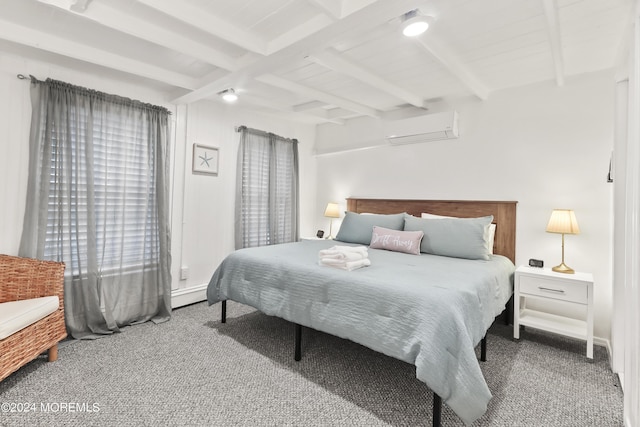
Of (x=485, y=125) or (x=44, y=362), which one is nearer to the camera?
(x=44, y=362)

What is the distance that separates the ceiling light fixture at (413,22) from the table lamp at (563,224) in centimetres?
196

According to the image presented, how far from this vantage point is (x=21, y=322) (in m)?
1.92

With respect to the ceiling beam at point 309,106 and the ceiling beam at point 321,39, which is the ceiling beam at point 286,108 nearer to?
the ceiling beam at point 309,106

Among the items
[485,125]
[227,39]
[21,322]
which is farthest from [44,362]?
[485,125]

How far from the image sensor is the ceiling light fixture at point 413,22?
1.82m

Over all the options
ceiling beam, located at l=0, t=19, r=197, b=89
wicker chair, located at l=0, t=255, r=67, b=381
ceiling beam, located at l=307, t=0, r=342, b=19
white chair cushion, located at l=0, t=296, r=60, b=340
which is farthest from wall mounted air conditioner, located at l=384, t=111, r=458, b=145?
white chair cushion, located at l=0, t=296, r=60, b=340

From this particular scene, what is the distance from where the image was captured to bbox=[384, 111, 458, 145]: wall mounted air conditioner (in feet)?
11.2

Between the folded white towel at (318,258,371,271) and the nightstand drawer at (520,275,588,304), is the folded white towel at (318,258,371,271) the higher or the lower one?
the higher one

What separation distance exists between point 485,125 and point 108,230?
3.91 m

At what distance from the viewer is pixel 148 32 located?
6.92ft

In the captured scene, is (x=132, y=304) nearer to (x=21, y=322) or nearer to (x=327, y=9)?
(x=21, y=322)

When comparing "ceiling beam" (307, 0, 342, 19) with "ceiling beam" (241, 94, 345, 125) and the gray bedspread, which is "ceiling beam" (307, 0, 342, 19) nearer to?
the gray bedspread

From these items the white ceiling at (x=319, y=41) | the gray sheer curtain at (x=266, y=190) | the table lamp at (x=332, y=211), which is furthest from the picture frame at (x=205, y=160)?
the table lamp at (x=332, y=211)

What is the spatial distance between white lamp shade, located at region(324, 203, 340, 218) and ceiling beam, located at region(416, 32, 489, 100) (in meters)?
2.20
